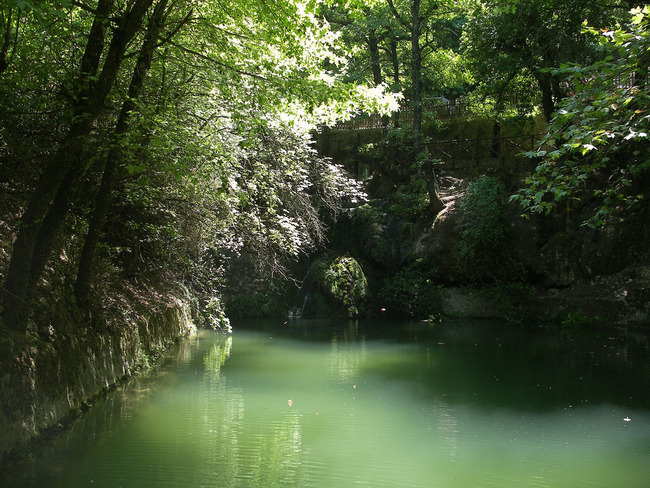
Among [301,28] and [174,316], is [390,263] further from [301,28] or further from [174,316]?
[301,28]

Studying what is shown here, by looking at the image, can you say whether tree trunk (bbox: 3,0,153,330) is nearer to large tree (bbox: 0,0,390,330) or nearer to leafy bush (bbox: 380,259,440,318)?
large tree (bbox: 0,0,390,330)

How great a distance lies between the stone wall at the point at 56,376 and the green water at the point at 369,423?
22 centimetres

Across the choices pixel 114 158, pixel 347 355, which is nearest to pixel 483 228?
pixel 347 355

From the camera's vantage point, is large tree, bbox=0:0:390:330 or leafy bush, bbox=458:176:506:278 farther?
leafy bush, bbox=458:176:506:278

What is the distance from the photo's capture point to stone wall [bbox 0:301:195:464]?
16.7 feet

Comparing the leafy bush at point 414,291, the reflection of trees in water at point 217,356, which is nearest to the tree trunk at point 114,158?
the reflection of trees in water at point 217,356

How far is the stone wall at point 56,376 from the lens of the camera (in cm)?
509

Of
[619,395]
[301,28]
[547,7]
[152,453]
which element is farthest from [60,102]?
[547,7]

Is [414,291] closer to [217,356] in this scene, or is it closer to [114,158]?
[217,356]

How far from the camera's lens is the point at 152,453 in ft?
18.6

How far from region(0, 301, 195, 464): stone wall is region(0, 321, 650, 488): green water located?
0.73 ft

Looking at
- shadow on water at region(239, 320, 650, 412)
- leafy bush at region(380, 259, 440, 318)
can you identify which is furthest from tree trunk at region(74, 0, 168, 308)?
leafy bush at region(380, 259, 440, 318)

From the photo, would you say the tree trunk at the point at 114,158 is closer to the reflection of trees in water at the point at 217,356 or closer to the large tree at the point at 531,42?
the reflection of trees in water at the point at 217,356

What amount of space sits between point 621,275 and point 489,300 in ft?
11.9
